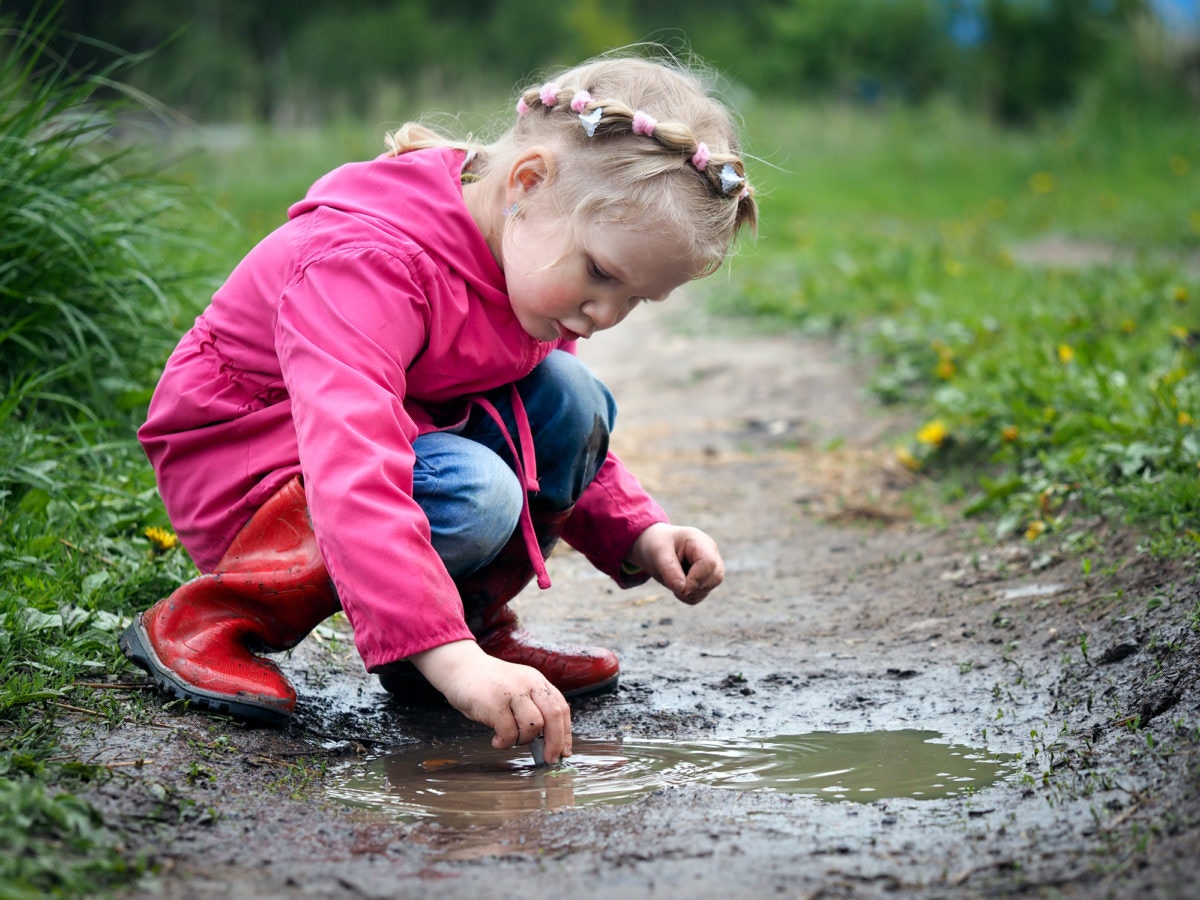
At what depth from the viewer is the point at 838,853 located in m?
1.54

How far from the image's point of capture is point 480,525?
1.95 meters

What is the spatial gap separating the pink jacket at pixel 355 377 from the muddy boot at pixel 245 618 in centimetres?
7

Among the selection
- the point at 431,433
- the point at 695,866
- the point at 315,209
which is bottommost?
the point at 695,866

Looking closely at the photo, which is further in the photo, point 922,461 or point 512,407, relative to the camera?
point 922,461

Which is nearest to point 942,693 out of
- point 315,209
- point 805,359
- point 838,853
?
point 838,853

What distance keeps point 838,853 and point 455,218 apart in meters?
1.11

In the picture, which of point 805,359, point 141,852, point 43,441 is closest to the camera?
point 141,852

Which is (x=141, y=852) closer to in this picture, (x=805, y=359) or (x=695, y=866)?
(x=695, y=866)

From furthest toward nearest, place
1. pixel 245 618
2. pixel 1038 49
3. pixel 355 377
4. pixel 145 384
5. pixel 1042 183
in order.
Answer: pixel 1038 49
pixel 1042 183
pixel 145 384
pixel 245 618
pixel 355 377

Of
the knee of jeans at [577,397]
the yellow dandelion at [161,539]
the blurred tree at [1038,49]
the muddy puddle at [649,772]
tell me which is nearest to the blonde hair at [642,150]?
the knee of jeans at [577,397]

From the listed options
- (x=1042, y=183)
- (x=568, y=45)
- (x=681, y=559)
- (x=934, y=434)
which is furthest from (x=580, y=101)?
(x=568, y=45)

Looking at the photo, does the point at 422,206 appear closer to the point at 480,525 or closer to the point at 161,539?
the point at 480,525

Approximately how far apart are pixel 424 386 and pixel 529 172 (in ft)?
1.26

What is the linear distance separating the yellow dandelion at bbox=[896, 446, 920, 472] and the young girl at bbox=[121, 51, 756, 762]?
61.4 inches
